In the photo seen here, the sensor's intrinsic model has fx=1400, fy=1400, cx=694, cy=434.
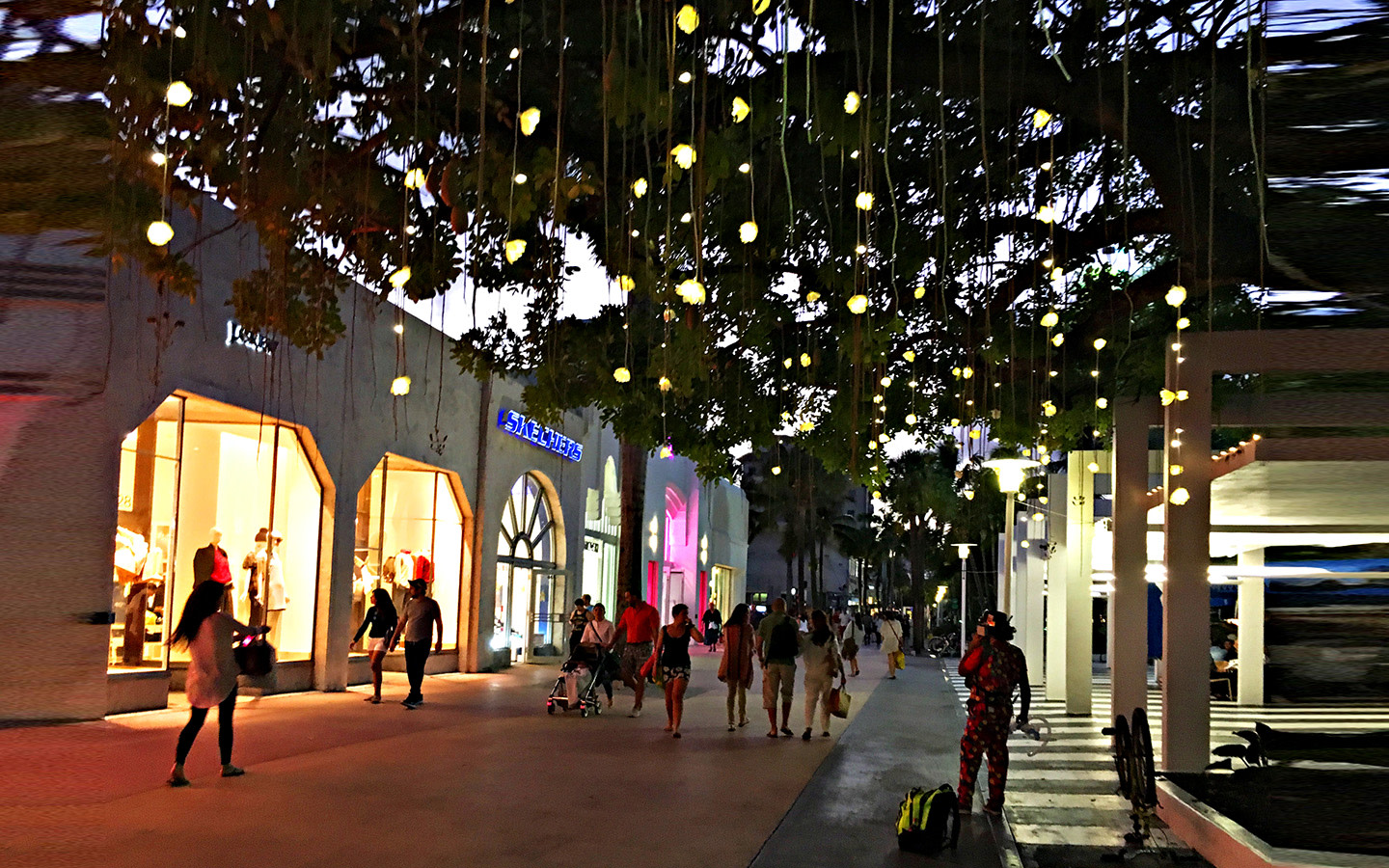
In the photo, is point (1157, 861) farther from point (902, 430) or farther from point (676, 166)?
point (902, 430)

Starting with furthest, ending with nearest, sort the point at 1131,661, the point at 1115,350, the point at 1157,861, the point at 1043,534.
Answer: the point at 1043,534 → the point at 1115,350 → the point at 1131,661 → the point at 1157,861

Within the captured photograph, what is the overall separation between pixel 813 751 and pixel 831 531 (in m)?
69.6

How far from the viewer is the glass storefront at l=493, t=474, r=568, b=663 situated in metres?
28.5

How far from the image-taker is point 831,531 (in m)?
83.9

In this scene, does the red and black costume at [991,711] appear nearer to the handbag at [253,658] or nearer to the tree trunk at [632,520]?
the handbag at [253,658]

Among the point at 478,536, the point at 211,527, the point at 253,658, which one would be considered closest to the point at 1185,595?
the point at 253,658

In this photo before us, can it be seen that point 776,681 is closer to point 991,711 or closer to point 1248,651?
point 991,711

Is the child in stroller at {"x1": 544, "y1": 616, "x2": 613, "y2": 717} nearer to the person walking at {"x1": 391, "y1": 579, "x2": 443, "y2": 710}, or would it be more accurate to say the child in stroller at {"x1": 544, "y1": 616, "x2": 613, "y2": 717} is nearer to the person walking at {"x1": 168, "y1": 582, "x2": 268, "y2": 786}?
the person walking at {"x1": 391, "y1": 579, "x2": 443, "y2": 710}

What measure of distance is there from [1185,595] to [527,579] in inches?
830

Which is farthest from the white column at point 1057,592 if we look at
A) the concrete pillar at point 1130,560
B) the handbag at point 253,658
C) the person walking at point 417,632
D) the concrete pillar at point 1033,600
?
the handbag at point 253,658

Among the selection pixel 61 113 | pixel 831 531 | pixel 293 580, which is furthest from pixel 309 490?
pixel 831 531

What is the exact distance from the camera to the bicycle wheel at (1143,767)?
30.3 feet

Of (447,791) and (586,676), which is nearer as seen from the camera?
(447,791)

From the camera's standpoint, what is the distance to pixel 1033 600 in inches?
976
